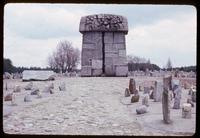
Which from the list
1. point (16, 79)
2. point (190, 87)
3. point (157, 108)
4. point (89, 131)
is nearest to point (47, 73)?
point (16, 79)

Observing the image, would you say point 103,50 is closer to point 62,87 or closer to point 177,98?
point 62,87

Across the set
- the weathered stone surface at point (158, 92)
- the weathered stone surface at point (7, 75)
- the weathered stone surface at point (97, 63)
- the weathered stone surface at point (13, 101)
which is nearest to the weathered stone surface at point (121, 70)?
the weathered stone surface at point (97, 63)

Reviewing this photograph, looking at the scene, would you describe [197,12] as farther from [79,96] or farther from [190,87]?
[79,96]

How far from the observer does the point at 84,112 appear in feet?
13.1

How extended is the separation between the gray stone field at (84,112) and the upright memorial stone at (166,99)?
43 mm

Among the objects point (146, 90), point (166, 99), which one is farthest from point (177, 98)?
point (146, 90)

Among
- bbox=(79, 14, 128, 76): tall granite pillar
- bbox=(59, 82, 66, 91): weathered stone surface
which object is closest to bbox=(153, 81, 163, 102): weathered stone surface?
A: bbox=(79, 14, 128, 76): tall granite pillar

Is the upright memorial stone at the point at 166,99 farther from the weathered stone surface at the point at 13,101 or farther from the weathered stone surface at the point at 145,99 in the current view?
the weathered stone surface at the point at 13,101

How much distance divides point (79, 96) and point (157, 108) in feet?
2.90

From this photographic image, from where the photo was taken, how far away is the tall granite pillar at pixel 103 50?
200 inches

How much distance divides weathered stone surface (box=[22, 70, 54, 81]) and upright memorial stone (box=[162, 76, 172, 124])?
125cm

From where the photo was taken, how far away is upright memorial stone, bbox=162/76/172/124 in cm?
391

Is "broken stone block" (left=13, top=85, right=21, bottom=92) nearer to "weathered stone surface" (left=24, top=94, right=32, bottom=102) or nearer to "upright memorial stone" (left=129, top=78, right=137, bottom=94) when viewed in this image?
"weathered stone surface" (left=24, top=94, right=32, bottom=102)

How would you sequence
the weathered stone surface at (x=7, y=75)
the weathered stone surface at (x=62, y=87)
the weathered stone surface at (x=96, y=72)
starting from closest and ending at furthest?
the weathered stone surface at (x=7, y=75)
the weathered stone surface at (x=62, y=87)
the weathered stone surface at (x=96, y=72)
